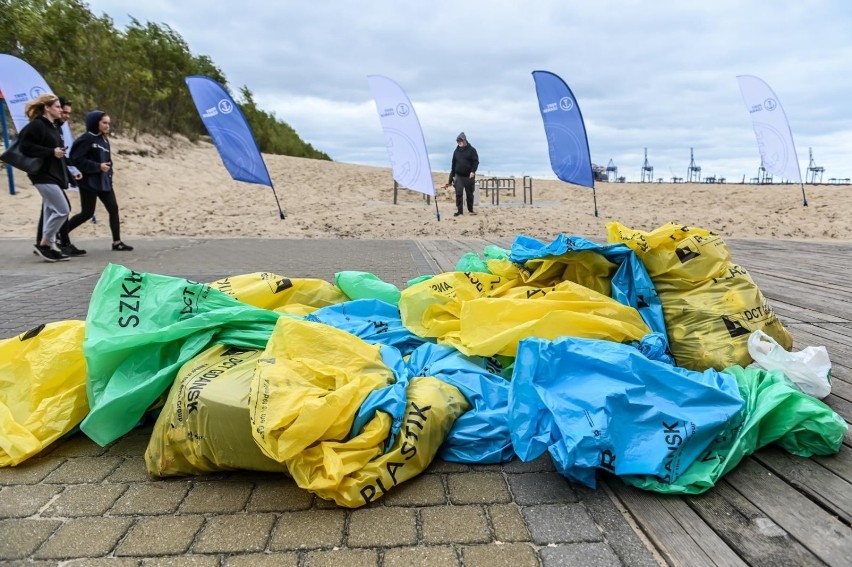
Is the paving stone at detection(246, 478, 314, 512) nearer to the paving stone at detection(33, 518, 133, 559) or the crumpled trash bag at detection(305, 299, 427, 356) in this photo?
the paving stone at detection(33, 518, 133, 559)

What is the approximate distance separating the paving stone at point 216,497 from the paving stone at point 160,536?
0.17ft

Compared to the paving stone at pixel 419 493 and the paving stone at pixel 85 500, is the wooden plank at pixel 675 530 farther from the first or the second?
the paving stone at pixel 85 500

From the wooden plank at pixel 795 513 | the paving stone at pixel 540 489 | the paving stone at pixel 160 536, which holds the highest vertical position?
the wooden plank at pixel 795 513

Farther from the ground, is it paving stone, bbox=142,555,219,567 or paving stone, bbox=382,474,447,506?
paving stone, bbox=142,555,219,567

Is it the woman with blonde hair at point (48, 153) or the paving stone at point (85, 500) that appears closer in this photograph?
the paving stone at point (85, 500)

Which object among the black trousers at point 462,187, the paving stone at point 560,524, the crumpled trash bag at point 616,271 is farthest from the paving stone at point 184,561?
the black trousers at point 462,187

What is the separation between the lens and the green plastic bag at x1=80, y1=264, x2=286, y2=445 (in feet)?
6.66

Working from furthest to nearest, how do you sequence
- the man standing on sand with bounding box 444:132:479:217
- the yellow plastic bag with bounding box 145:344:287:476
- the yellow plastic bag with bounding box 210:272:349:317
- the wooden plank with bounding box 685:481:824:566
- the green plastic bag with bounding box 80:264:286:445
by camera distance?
the man standing on sand with bounding box 444:132:479:217
the yellow plastic bag with bounding box 210:272:349:317
the green plastic bag with bounding box 80:264:286:445
the yellow plastic bag with bounding box 145:344:287:476
the wooden plank with bounding box 685:481:824:566

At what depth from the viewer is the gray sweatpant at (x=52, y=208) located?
6340 millimetres

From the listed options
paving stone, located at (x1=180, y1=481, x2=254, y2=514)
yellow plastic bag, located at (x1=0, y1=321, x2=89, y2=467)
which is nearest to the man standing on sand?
yellow plastic bag, located at (x1=0, y1=321, x2=89, y2=467)

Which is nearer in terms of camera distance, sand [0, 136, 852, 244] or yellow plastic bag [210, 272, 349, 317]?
yellow plastic bag [210, 272, 349, 317]

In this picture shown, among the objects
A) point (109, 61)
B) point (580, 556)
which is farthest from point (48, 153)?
point (109, 61)

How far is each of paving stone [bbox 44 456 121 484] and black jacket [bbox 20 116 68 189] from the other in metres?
5.64

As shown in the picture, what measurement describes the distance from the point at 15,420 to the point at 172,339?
617mm
